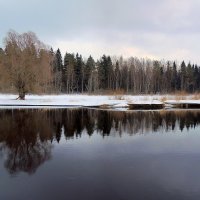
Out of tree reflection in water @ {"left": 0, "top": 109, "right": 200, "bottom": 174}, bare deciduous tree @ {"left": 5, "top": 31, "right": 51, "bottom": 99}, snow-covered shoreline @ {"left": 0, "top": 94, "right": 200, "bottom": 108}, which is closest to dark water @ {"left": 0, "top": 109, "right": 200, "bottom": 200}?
tree reflection in water @ {"left": 0, "top": 109, "right": 200, "bottom": 174}

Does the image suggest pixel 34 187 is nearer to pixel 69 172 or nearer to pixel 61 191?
pixel 61 191

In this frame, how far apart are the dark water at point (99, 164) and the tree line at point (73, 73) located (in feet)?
93.2

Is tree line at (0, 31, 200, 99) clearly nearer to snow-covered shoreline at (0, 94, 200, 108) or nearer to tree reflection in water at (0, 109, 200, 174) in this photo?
snow-covered shoreline at (0, 94, 200, 108)

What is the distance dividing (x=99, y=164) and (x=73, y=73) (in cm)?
8143

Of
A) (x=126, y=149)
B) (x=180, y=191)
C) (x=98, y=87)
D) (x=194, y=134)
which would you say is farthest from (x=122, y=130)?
(x=98, y=87)

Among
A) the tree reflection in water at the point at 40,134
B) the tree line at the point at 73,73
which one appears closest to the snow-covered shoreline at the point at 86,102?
the tree line at the point at 73,73

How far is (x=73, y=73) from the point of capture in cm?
9088

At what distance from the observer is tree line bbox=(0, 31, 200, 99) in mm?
45344

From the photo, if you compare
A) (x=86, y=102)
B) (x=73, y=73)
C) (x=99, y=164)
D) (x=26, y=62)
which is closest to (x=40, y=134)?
(x=99, y=164)

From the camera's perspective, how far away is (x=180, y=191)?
7.90 m

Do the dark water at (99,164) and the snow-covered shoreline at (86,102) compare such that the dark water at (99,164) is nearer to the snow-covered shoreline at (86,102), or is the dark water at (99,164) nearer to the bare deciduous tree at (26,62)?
the snow-covered shoreline at (86,102)

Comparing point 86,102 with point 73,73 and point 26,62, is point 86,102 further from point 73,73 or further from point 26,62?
point 73,73

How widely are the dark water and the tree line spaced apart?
28.4 metres

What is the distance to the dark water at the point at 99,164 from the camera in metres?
7.79
